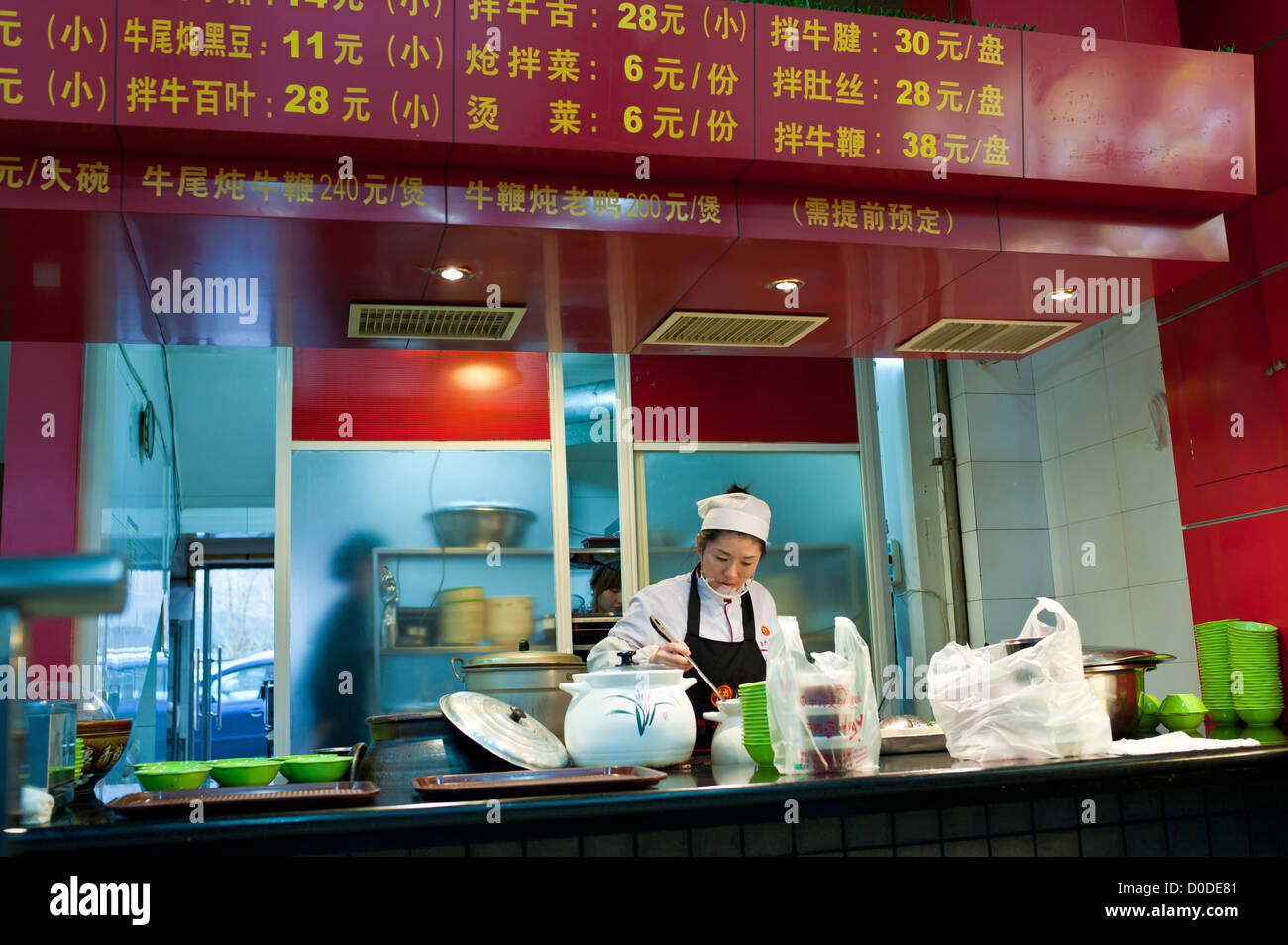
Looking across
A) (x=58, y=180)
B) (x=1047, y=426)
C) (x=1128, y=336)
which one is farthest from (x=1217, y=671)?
(x=58, y=180)

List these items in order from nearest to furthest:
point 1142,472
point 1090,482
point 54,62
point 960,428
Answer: point 54,62 → point 1142,472 → point 1090,482 → point 960,428

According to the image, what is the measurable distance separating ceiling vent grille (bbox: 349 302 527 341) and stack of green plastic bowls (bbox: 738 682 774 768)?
1580 millimetres

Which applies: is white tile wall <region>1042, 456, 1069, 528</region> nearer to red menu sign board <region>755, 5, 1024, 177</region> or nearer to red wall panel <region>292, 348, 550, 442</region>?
red wall panel <region>292, 348, 550, 442</region>

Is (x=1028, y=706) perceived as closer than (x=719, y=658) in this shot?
Yes

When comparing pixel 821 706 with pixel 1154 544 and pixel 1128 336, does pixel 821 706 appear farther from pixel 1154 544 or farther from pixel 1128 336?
pixel 1128 336

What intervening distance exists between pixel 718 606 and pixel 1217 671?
63.9 inches

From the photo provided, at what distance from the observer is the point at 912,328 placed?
3.54m

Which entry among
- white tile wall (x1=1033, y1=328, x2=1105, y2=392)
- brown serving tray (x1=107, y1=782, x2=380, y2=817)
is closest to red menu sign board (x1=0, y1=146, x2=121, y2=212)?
brown serving tray (x1=107, y1=782, x2=380, y2=817)

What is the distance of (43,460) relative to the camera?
394cm

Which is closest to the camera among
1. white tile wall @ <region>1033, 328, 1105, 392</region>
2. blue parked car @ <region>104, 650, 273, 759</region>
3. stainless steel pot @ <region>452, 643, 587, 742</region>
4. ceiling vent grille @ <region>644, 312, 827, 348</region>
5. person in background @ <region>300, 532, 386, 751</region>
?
stainless steel pot @ <region>452, 643, 587, 742</region>

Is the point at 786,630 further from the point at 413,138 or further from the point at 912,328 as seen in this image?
the point at 912,328

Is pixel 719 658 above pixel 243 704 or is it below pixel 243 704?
above

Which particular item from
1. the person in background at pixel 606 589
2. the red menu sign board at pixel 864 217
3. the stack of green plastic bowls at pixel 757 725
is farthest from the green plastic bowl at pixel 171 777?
the person in background at pixel 606 589

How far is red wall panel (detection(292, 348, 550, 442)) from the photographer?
4.53 meters
